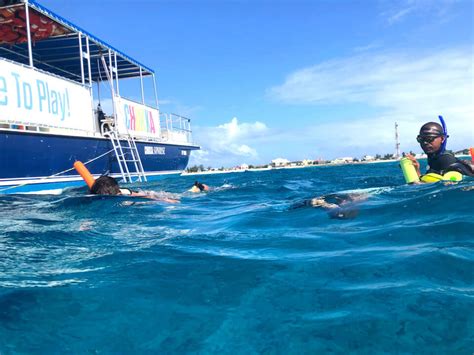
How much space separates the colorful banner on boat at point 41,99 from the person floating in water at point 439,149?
24.8 ft

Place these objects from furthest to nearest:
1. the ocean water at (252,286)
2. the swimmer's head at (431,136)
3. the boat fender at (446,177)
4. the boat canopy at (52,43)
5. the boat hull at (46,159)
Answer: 1. the boat canopy at (52,43)
2. the boat hull at (46,159)
3. the swimmer's head at (431,136)
4. the boat fender at (446,177)
5. the ocean water at (252,286)

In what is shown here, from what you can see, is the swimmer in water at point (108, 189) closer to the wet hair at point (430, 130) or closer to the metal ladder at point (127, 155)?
the wet hair at point (430, 130)

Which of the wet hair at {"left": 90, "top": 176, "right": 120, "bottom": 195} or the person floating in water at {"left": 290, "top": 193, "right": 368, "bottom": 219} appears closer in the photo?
the person floating in water at {"left": 290, "top": 193, "right": 368, "bottom": 219}

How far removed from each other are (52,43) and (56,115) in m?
4.64

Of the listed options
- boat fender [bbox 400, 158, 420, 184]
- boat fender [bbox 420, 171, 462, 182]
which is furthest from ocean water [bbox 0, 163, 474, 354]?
boat fender [bbox 400, 158, 420, 184]

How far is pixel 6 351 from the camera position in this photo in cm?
152

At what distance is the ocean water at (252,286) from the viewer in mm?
1574

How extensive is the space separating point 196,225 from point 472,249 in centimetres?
268

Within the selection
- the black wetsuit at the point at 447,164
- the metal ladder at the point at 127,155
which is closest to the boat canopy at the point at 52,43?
the metal ladder at the point at 127,155

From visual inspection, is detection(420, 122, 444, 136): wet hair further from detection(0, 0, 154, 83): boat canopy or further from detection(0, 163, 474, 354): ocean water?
detection(0, 0, 154, 83): boat canopy

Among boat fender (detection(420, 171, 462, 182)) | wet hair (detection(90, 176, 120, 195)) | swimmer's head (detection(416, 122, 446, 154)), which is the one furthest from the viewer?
wet hair (detection(90, 176, 120, 195))

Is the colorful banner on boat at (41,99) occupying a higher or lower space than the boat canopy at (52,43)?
lower

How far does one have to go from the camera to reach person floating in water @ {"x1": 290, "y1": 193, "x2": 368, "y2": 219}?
3.99 metres

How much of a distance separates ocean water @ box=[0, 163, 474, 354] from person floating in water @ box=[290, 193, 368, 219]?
4.7 inches
